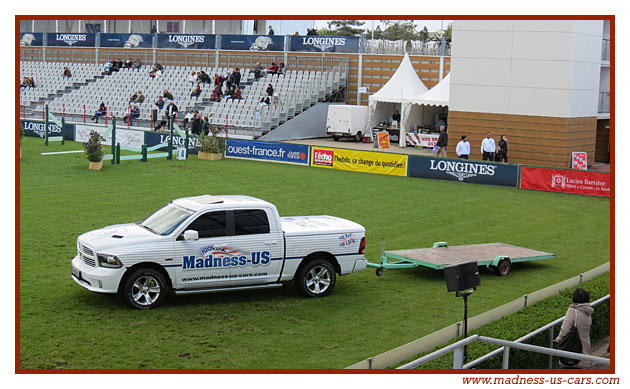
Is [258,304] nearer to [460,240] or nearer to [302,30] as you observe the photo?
[460,240]

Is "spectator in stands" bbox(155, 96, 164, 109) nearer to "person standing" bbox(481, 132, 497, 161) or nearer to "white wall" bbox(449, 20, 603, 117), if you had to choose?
"white wall" bbox(449, 20, 603, 117)

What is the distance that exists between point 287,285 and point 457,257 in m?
3.84

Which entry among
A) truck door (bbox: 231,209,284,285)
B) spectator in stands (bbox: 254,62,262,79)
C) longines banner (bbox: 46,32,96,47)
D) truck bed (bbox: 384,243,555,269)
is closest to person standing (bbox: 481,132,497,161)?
Answer: truck bed (bbox: 384,243,555,269)

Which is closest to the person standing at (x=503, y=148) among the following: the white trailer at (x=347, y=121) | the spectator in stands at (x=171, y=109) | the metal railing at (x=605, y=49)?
the metal railing at (x=605, y=49)

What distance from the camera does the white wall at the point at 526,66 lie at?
3481 centimetres

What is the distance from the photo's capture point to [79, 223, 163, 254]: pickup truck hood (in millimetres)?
13258

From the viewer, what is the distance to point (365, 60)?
171 feet

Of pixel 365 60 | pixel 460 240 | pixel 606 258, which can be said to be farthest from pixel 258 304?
pixel 365 60

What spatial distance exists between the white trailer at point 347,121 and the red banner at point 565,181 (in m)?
18.2

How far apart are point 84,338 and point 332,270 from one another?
4.82 m

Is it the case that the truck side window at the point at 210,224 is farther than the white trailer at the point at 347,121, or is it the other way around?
the white trailer at the point at 347,121

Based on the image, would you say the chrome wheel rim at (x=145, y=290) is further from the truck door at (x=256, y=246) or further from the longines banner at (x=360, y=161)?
the longines banner at (x=360, y=161)

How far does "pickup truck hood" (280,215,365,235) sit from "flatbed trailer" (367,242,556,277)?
1478 mm

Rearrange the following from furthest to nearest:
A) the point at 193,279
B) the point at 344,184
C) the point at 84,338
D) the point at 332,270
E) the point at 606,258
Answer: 1. the point at 344,184
2. the point at 606,258
3. the point at 332,270
4. the point at 193,279
5. the point at 84,338
